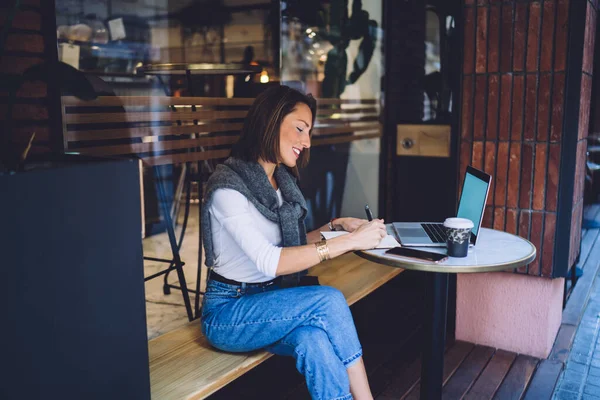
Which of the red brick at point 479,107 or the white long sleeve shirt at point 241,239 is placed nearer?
the white long sleeve shirt at point 241,239

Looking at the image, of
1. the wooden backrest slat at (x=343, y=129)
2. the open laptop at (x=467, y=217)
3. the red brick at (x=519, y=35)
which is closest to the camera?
the open laptop at (x=467, y=217)

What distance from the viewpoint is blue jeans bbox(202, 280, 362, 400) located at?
176 centimetres

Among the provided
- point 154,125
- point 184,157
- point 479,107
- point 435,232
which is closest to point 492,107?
point 479,107

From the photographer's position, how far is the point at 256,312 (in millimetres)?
1865

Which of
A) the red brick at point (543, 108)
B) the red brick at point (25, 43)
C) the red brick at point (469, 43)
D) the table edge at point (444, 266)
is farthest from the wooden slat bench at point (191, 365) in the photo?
the red brick at point (469, 43)

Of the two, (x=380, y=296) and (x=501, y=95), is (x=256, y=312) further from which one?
(x=380, y=296)

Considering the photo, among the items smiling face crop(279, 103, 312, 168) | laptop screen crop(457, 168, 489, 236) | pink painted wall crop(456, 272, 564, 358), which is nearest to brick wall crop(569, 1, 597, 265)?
pink painted wall crop(456, 272, 564, 358)

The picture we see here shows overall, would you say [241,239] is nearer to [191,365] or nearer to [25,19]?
[191,365]

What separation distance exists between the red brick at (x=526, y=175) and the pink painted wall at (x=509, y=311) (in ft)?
1.34

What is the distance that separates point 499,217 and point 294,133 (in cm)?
143

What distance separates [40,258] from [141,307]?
1.02ft

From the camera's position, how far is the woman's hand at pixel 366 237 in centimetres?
196

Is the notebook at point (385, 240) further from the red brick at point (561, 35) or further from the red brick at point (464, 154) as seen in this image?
the red brick at point (561, 35)

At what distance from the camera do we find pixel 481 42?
2920mm
